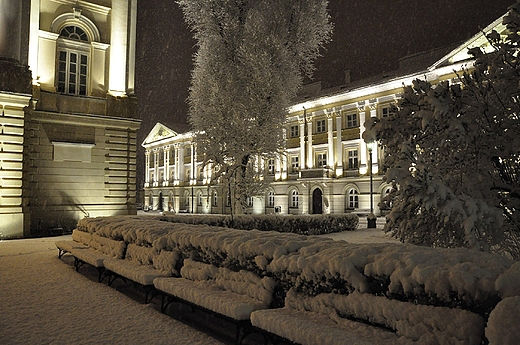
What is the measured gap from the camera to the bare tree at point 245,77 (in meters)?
17.9

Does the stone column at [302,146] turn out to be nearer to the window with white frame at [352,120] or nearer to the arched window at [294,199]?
the arched window at [294,199]

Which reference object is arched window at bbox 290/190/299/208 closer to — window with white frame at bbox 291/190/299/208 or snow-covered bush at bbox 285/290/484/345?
window with white frame at bbox 291/190/299/208

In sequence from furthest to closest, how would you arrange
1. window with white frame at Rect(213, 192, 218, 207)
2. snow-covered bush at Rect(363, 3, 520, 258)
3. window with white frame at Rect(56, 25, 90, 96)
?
window with white frame at Rect(213, 192, 218, 207), window with white frame at Rect(56, 25, 90, 96), snow-covered bush at Rect(363, 3, 520, 258)

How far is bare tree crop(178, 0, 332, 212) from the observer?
17906mm

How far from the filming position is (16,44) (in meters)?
16.5

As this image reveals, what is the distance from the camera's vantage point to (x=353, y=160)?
3666 cm

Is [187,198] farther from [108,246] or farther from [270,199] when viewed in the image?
[108,246]

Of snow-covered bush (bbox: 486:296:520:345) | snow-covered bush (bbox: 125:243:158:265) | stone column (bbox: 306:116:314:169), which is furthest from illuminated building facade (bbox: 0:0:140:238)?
stone column (bbox: 306:116:314:169)

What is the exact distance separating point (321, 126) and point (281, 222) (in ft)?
74.4

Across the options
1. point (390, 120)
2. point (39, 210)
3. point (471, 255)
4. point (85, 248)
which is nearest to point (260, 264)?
point (471, 255)

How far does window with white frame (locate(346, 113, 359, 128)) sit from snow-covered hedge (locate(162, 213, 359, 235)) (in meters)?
15.6

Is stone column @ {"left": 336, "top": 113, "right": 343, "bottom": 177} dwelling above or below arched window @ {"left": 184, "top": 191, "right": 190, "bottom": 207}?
above

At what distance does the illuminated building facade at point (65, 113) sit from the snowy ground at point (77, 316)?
30.7 feet

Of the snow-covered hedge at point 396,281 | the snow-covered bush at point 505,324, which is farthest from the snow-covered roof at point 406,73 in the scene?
the snow-covered bush at point 505,324
